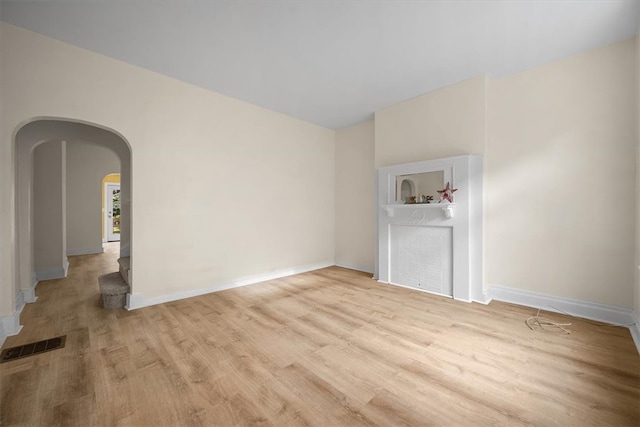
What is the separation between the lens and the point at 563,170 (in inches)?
112

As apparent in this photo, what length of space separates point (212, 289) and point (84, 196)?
623 cm

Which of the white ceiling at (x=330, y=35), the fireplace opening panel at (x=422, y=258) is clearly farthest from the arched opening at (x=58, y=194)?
the fireplace opening panel at (x=422, y=258)

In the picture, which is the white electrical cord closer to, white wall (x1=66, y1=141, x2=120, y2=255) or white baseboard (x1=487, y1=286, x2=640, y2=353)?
white baseboard (x1=487, y1=286, x2=640, y2=353)

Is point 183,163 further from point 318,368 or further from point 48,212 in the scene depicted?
point 48,212

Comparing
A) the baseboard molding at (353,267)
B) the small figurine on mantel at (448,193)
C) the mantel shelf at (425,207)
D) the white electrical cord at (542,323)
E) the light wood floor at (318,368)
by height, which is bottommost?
the light wood floor at (318,368)

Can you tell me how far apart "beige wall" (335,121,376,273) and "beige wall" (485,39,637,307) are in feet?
6.43

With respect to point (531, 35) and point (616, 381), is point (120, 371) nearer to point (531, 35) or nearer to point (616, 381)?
point (616, 381)

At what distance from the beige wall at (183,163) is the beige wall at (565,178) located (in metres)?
3.13

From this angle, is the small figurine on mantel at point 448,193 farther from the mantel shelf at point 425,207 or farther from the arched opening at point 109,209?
the arched opening at point 109,209

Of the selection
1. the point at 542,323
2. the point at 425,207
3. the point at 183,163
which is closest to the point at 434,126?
the point at 425,207

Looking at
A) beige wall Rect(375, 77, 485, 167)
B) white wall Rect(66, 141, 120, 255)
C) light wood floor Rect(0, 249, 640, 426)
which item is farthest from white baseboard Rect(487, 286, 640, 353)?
white wall Rect(66, 141, 120, 255)

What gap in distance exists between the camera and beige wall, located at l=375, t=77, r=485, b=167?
3320 millimetres

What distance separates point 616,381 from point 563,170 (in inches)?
84.0

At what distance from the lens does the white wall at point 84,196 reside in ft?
22.3
